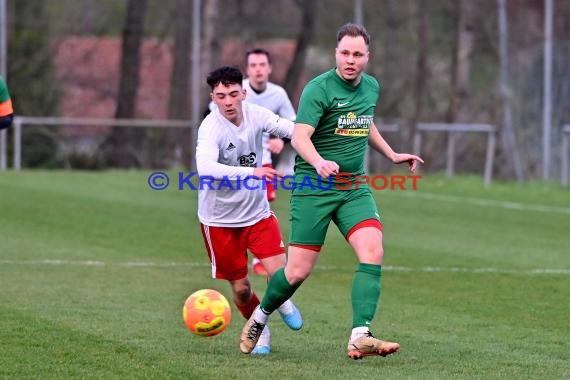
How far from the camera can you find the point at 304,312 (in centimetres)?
966

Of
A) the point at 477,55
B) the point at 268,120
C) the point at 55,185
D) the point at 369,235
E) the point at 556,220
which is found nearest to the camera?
the point at 369,235

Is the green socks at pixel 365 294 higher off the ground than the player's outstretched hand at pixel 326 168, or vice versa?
the player's outstretched hand at pixel 326 168

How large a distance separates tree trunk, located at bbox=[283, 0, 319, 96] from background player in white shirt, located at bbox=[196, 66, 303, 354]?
22857 millimetres

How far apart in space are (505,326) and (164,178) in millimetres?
16056

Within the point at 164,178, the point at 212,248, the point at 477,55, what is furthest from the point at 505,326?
the point at 477,55

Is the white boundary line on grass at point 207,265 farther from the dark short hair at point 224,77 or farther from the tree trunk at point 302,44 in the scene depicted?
the tree trunk at point 302,44

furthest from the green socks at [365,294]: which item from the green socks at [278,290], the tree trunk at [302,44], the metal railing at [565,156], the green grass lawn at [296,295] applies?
the tree trunk at [302,44]

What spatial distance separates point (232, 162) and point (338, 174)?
80cm

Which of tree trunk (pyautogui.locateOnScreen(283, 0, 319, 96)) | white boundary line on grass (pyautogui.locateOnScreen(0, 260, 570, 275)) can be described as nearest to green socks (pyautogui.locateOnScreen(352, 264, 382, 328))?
white boundary line on grass (pyautogui.locateOnScreen(0, 260, 570, 275))

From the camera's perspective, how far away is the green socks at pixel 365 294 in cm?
726

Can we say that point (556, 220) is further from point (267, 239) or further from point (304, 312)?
point (267, 239)

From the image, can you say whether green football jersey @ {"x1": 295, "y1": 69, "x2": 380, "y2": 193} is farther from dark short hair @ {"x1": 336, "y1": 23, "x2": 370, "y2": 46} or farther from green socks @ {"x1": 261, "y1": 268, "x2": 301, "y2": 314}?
green socks @ {"x1": 261, "y1": 268, "x2": 301, "y2": 314}

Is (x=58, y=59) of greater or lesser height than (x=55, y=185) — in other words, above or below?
above

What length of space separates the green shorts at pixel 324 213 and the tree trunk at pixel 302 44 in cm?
2343
